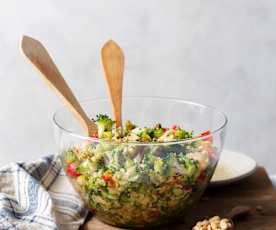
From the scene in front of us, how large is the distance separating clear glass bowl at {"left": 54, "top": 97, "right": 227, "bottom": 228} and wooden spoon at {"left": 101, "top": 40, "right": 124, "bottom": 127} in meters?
0.17

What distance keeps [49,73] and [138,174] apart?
0.32 m

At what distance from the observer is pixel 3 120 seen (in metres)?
2.26

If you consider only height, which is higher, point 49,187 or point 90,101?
point 90,101

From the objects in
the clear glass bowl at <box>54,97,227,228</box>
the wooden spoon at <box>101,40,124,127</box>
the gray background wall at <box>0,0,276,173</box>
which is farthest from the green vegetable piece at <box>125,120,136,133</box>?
the gray background wall at <box>0,0,276,173</box>

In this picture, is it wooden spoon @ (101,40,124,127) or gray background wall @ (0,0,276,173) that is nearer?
wooden spoon @ (101,40,124,127)

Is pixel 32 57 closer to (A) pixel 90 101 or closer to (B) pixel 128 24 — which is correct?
(A) pixel 90 101

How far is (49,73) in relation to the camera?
1.29m

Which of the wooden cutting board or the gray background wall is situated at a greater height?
the gray background wall

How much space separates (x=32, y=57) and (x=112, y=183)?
12.8 inches

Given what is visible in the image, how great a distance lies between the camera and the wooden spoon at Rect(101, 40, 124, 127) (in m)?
1.39

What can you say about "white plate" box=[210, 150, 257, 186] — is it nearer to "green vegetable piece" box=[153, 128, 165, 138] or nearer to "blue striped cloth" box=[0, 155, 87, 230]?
"green vegetable piece" box=[153, 128, 165, 138]

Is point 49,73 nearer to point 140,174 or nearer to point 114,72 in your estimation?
point 114,72

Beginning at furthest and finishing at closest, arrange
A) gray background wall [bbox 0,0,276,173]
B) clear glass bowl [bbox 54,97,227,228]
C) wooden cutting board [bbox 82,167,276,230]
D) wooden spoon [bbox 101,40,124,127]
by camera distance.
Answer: gray background wall [bbox 0,0,276,173], wooden spoon [bbox 101,40,124,127], wooden cutting board [bbox 82,167,276,230], clear glass bowl [bbox 54,97,227,228]

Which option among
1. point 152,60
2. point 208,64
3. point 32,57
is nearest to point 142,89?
point 152,60
